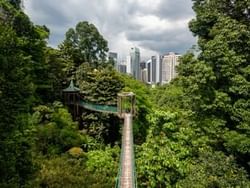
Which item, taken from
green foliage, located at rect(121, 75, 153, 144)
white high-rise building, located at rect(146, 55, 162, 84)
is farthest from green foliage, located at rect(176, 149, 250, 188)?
white high-rise building, located at rect(146, 55, 162, 84)

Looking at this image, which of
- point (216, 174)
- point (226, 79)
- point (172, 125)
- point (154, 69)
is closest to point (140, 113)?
point (172, 125)

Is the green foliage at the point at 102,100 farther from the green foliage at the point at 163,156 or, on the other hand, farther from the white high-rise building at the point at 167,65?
the white high-rise building at the point at 167,65

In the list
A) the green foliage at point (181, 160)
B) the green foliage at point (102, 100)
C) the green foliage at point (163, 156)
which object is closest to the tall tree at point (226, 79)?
the green foliage at point (181, 160)

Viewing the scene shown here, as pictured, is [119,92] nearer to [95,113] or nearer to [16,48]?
[95,113]

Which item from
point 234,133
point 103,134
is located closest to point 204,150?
point 234,133

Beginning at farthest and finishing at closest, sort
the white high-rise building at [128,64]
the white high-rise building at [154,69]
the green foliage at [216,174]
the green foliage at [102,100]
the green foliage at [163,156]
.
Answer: the white high-rise building at [128,64] < the white high-rise building at [154,69] < the green foliage at [102,100] < the green foliage at [163,156] < the green foliage at [216,174]

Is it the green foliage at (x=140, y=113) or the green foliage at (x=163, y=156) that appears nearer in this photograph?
the green foliage at (x=163, y=156)
